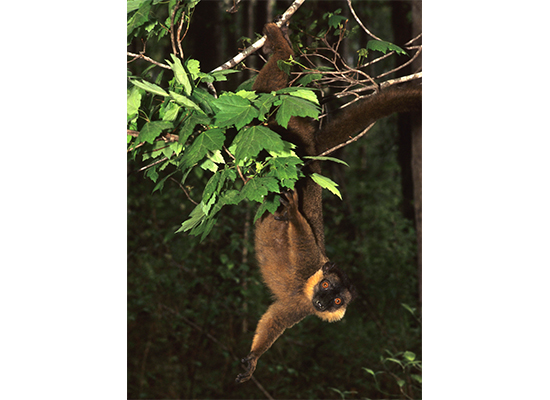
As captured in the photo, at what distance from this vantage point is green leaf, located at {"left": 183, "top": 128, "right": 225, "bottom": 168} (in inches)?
69.7

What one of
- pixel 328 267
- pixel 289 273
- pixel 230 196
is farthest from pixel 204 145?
pixel 289 273

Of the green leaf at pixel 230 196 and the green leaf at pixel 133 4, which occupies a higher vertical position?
the green leaf at pixel 133 4

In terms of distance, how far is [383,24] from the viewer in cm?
2095

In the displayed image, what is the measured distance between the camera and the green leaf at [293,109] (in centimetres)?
181

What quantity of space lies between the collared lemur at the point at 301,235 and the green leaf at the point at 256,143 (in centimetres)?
167

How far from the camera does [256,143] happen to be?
5.84 ft

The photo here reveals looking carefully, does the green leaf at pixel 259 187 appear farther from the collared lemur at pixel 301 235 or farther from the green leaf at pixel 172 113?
the collared lemur at pixel 301 235

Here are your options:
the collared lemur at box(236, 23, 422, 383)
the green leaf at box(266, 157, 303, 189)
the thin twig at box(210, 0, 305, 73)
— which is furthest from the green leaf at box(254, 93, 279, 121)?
the collared lemur at box(236, 23, 422, 383)

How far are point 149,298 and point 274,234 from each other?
12.6ft

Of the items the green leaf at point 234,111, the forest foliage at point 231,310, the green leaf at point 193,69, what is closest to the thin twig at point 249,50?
the forest foliage at point 231,310

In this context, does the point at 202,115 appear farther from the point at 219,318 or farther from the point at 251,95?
the point at 219,318

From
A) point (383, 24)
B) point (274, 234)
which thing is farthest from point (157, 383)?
point (383, 24)

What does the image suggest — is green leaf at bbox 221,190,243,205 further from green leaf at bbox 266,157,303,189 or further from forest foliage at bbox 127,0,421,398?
forest foliage at bbox 127,0,421,398

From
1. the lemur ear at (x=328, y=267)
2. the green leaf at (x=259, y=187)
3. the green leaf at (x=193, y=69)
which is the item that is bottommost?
the lemur ear at (x=328, y=267)
